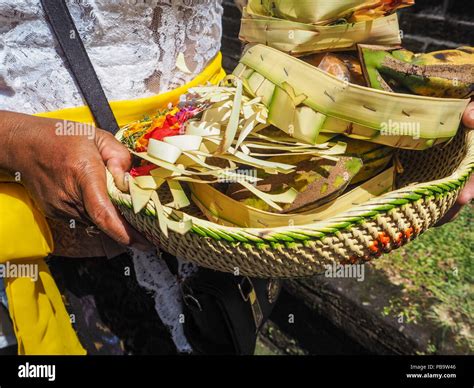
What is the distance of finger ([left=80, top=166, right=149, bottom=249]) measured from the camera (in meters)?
1.03

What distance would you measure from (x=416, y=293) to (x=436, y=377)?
17.8 inches

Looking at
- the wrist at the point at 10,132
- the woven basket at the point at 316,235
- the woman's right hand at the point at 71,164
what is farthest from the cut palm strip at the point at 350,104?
the wrist at the point at 10,132

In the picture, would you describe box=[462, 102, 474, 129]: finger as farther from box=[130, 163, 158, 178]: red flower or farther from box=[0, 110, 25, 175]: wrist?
box=[0, 110, 25, 175]: wrist

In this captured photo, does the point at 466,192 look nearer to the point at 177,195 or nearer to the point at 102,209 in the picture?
the point at 177,195

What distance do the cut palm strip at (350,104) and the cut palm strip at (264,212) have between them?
0.43 ft

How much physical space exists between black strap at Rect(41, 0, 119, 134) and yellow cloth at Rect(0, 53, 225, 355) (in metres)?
0.03

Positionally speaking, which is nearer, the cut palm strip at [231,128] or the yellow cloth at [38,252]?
the cut palm strip at [231,128]

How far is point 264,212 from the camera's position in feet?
3.16

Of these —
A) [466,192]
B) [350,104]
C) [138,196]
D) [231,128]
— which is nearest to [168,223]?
[138,196]

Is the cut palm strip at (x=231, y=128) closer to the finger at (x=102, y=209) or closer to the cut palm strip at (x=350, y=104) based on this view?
the cut palm strip at (x=350, y=104)

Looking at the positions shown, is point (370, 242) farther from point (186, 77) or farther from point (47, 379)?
point (47, 379)

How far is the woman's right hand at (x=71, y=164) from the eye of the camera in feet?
3.40

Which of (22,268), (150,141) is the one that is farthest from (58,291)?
(150,141)

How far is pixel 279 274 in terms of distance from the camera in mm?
1003
